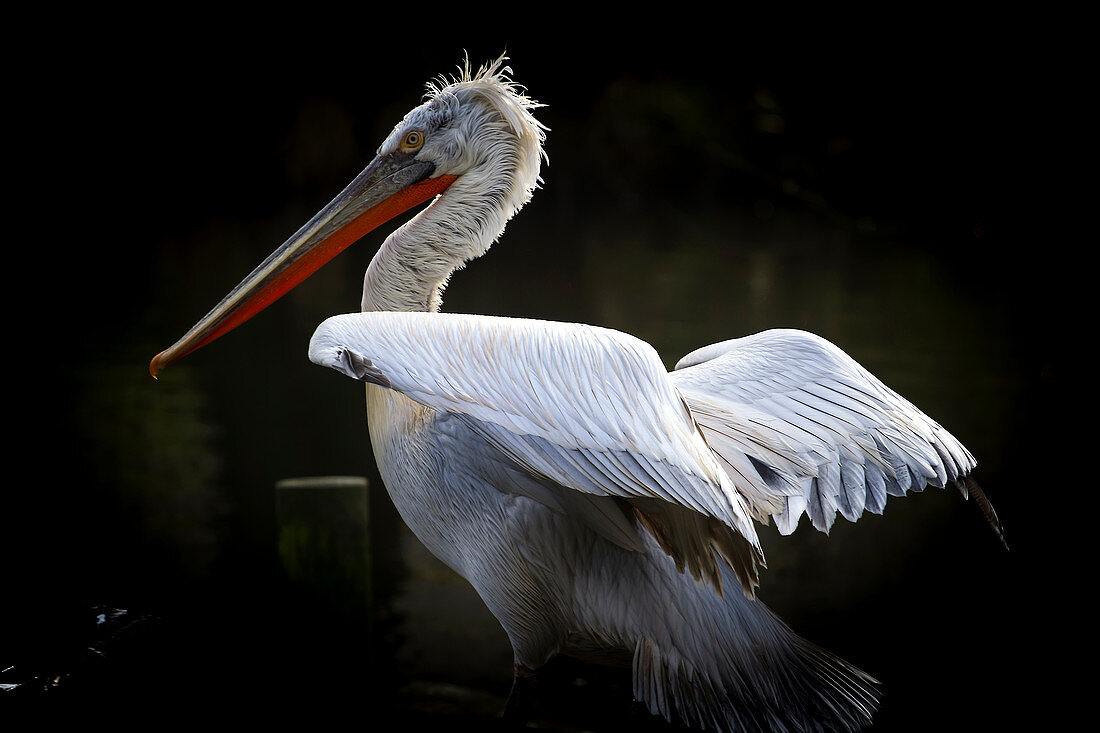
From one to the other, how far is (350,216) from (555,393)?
76 centimetres

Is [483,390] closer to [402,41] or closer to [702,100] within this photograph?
[402,41]

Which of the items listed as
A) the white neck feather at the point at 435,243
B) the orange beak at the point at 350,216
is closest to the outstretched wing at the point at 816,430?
the white neck feather at the point at 435,243

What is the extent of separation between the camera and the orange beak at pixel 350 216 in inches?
62.1

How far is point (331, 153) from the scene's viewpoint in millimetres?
4770

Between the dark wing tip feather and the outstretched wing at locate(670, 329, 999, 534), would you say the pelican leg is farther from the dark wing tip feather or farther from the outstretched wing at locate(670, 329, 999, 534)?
the dark wing tip feather

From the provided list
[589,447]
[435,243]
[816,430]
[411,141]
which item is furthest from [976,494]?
[411,141]

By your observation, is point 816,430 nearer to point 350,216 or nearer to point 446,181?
point 446,181

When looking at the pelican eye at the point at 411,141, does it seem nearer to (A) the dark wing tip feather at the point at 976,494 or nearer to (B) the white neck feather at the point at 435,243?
(B) the white neck feather at the point at 435,243

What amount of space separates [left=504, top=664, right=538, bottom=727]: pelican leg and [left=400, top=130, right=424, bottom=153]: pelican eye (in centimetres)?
99

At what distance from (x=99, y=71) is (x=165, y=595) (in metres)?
2.71

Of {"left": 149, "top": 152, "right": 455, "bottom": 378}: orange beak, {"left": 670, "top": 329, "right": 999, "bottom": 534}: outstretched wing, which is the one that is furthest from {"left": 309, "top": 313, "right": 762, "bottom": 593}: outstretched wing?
{"left": 149, "top": 152, "right": 455, "bottom": 378}: orange beak

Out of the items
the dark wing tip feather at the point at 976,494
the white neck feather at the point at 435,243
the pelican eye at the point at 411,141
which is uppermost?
the pelican eye at the point at 411,141

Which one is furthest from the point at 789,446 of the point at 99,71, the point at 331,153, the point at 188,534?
the point at 99,71

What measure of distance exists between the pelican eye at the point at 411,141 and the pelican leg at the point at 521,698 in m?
0.99
